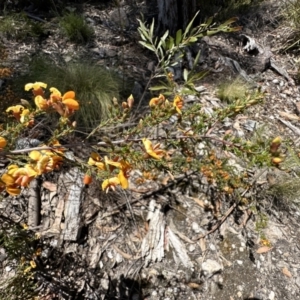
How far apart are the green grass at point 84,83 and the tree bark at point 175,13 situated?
3.10 ft

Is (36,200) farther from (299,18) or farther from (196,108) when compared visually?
(299,18)

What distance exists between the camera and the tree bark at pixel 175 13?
10.9ft

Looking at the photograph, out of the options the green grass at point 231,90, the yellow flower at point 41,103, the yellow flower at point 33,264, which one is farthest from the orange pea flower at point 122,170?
the green grass at point 231,90

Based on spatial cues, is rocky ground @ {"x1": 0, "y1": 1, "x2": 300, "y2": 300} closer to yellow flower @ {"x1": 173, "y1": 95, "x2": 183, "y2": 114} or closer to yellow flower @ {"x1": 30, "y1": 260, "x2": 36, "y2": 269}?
yellow flower @ {"x1": 30, "y1": 260, "x2": 36, "y2": 269}

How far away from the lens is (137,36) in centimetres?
378

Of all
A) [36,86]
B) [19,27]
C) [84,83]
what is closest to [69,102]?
[36,86]

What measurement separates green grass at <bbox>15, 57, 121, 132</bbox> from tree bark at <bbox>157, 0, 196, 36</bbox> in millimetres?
944

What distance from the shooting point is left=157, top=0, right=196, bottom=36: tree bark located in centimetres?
331

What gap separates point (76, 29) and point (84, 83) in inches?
43.1

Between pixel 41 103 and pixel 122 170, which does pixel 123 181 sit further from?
pixel 41 103

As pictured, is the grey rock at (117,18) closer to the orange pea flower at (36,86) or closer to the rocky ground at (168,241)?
the rocky ground at (168,241)

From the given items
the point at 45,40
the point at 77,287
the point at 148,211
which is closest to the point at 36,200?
the point at 77,287

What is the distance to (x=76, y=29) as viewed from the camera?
3.54 metres

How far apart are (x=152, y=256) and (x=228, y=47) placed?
2.81 metres
